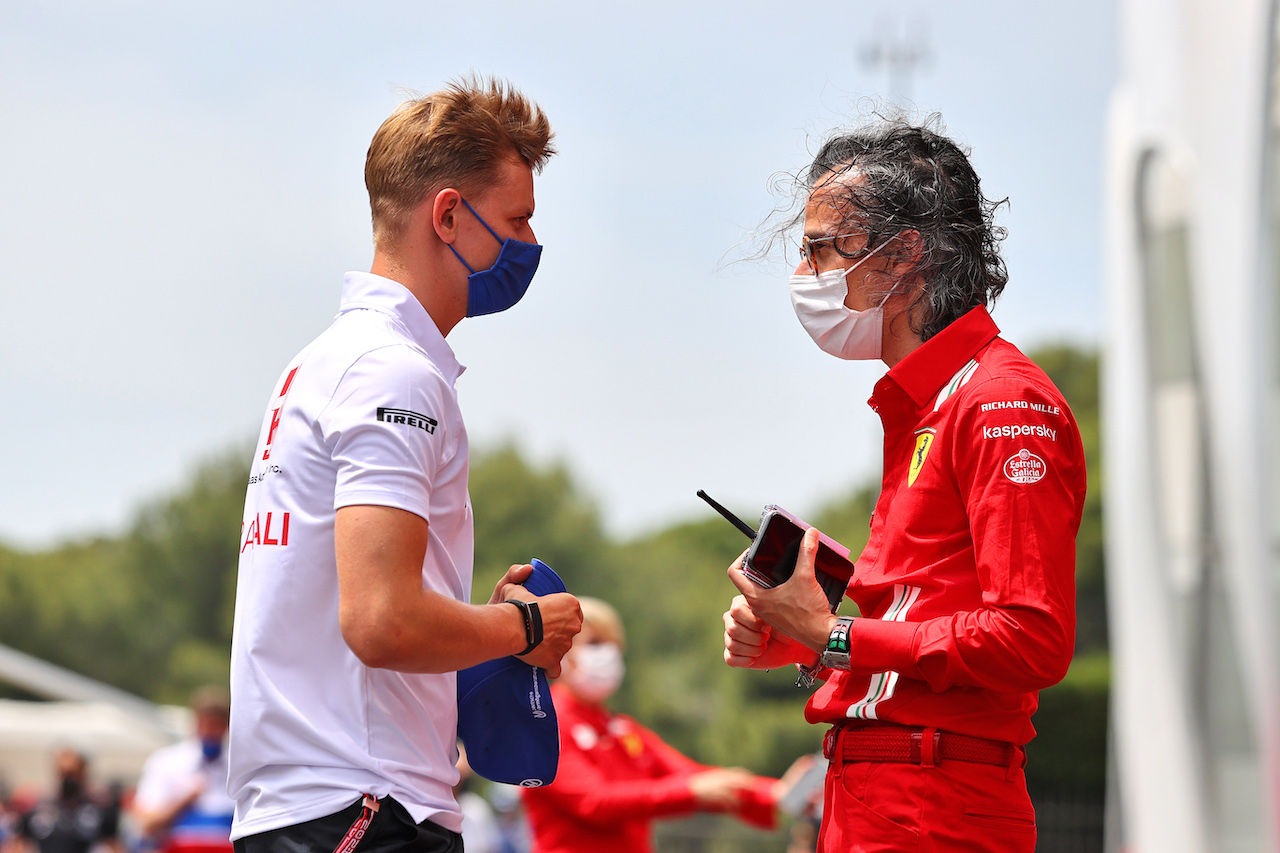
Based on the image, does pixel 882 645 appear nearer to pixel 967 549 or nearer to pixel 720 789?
pixel 967 549

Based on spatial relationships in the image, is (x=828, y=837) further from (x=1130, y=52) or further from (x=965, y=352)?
(x=1130, y=52)

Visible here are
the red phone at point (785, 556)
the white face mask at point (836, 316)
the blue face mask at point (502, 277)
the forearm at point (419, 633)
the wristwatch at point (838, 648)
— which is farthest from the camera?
the white face mask at point (836, 316)

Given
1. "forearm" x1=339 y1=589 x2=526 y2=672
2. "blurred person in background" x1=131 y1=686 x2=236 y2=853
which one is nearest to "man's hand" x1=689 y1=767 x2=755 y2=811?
"forearm" x1=339 y1=589 x2=526 y2=672

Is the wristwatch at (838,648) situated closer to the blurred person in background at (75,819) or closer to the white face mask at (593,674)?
the white face mask at (593,674)

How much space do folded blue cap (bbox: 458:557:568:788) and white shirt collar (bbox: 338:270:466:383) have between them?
585 mm

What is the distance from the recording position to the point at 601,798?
19.4 ft

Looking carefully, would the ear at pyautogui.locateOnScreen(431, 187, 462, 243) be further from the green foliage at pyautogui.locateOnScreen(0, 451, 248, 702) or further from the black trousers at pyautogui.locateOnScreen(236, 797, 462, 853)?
the green foliage at pyautogui.locateOnScreen(0, 451, 248, 702)

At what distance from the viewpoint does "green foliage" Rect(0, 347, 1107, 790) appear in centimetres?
5016

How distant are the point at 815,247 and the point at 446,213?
873mm

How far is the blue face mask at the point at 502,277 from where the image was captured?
9.16 ft

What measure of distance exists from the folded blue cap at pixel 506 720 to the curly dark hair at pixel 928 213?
1073mm

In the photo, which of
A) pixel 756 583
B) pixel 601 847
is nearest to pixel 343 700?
pixel 756 583

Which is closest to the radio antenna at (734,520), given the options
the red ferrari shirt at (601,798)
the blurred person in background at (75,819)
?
the red ferrari shirt at (601,798)

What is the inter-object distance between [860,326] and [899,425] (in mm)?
258
